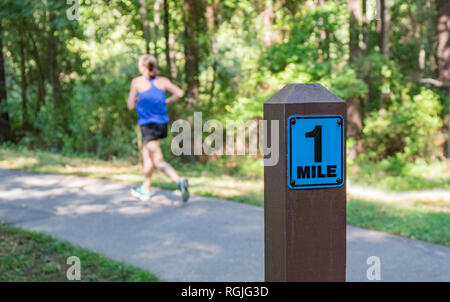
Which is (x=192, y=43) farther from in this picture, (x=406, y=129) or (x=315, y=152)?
(x=315, y=152)

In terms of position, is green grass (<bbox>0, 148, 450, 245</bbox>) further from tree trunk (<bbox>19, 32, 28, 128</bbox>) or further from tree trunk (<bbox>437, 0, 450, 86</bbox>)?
tree trunk (<bbox>19, 32, 28, 128</bbox>)

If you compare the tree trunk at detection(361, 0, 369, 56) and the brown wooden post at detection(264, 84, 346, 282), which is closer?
the brown wooden post at detection(264, 84, 346, 282)

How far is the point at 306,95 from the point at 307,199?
0.42 m

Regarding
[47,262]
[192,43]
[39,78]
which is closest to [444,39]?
[192,43]

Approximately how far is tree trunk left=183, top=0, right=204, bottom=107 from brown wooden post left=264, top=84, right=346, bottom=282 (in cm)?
1349

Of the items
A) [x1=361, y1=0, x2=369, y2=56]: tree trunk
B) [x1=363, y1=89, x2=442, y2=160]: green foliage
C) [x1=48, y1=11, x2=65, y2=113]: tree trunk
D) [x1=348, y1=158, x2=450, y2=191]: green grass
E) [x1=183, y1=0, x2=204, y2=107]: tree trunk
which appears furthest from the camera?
[x1=48, y1=11, x2=65, y2=113]: tree trunk

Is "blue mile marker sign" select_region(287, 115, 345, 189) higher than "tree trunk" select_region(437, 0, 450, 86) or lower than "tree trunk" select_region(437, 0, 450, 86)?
lower

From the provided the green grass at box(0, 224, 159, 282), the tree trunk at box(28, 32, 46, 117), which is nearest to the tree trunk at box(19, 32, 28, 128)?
the tree trunk at box(28, 32, 46, 117)

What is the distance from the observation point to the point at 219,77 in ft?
59.8

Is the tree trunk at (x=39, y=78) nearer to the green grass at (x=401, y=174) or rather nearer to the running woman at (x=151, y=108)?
the green grass at (x=401, y=174)

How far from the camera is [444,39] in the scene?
58.0ft

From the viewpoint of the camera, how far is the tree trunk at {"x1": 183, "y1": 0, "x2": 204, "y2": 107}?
15758 mm

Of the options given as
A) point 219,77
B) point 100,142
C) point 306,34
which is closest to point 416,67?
point 219,77

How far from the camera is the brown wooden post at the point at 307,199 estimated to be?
2.24 meters
